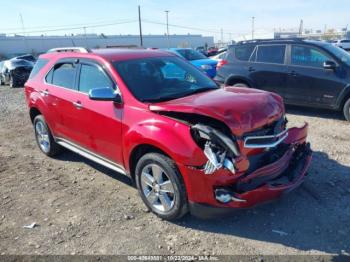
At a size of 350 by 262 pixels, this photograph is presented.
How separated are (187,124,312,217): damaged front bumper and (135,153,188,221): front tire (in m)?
0.17

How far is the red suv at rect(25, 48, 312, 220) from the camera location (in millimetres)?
3227

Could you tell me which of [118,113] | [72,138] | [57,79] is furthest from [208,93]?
[57,79]

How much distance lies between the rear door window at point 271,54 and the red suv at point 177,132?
4.11 m

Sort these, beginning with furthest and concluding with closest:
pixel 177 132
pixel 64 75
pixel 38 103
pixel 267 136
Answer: pixel 38 103 < pixel 64 75 < pixel 267 136 < pixel 177 132

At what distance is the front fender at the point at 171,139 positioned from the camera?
323 cm

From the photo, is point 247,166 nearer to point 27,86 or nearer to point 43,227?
point 43,227

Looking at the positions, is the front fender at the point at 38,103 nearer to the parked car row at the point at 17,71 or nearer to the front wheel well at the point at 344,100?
the front wheel well at the point at 344,100

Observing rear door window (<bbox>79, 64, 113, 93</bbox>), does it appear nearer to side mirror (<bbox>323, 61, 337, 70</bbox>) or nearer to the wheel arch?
side mirror (<bbox>323, 61, 337, 70</bbox>)

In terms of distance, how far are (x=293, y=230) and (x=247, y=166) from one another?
36.1 inches

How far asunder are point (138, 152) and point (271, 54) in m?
5.74

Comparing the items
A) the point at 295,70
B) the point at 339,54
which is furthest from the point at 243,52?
the point at 339,54

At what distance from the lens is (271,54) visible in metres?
8.38

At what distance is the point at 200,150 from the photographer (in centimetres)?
321

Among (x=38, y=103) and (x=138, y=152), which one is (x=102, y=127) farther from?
(x=38, y=103)
